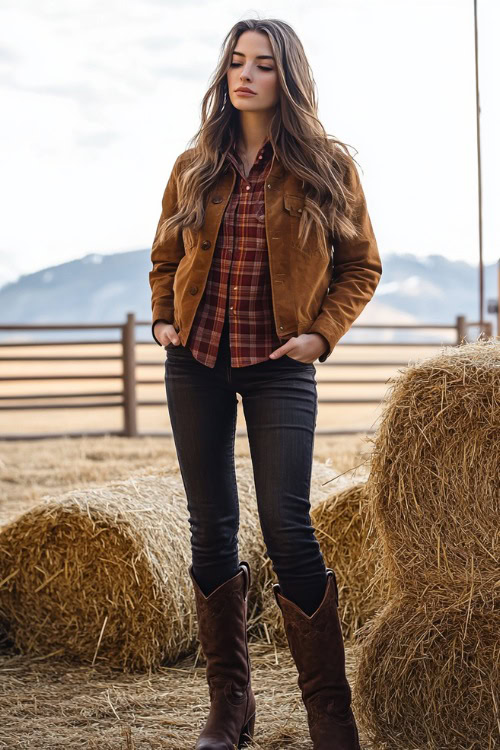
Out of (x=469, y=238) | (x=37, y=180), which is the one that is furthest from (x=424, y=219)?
(x=469, y=238)

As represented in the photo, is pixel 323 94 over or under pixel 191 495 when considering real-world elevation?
over

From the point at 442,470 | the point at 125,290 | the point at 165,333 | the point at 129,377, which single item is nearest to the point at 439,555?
the point at 442,470

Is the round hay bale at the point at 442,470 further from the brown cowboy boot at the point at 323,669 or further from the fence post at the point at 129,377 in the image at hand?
the fence post at the point at 129,377

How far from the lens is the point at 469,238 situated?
3326 millimetres

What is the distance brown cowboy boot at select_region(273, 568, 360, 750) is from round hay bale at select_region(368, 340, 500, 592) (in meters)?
0.23

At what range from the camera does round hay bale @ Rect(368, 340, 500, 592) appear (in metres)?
1.82

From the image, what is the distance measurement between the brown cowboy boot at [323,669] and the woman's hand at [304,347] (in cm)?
45

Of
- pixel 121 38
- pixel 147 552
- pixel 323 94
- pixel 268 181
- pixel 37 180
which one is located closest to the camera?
pixel 268 181

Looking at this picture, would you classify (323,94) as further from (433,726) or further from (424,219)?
(424,219)

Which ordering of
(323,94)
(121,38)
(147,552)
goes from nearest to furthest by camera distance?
(323,94)
(147,552)
(121,38)

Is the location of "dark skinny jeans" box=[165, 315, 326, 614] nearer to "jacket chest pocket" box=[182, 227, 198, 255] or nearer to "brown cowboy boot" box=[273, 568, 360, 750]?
"brown cowboy boot" box=[273, 568, 360, 750]

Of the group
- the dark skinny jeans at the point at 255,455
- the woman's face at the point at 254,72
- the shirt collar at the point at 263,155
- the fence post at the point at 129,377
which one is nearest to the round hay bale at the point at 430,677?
the dark skinny jeans at the point at 255,455

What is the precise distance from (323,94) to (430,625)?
118 cm

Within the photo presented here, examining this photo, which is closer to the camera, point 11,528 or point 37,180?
point 11,528
